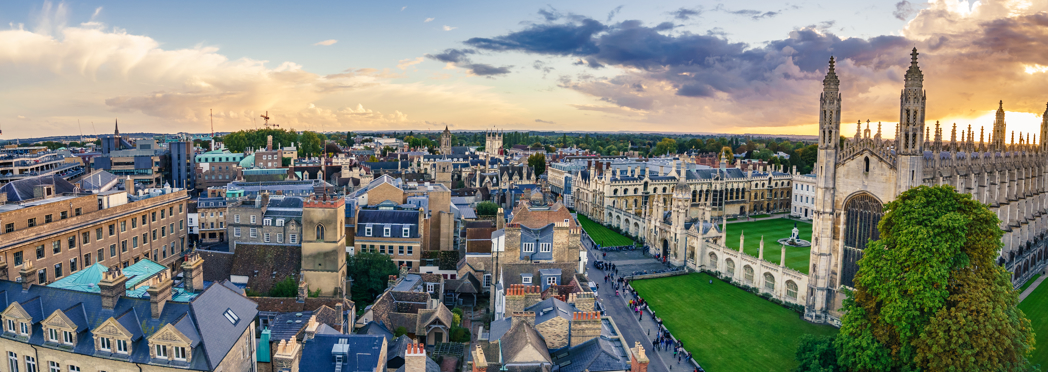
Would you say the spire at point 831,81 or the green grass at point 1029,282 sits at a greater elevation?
the spire at point 831,81

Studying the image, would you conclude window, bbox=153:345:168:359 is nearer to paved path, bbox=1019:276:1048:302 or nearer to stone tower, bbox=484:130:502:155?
paved path, bbox=1019:276:1048:302

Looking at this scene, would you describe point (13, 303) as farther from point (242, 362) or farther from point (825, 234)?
point (825, 234)

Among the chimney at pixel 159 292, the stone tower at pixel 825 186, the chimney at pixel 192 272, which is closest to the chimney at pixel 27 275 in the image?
the chimney at pixel 192 272

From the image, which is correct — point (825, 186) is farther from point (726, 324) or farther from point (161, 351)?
point (161, 351)

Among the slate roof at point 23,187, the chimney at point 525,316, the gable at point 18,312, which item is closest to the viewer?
the gable at point 18,312

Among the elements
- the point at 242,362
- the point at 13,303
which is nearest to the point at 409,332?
the point at 242,362

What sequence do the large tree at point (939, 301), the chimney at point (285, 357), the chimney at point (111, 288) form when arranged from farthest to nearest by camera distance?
the large tree at point (939, 301) → the chimney at point (111, 288) → the chimney at point (285, 357)

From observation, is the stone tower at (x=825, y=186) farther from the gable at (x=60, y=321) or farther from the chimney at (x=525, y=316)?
the gable at (x=60, y=321)
